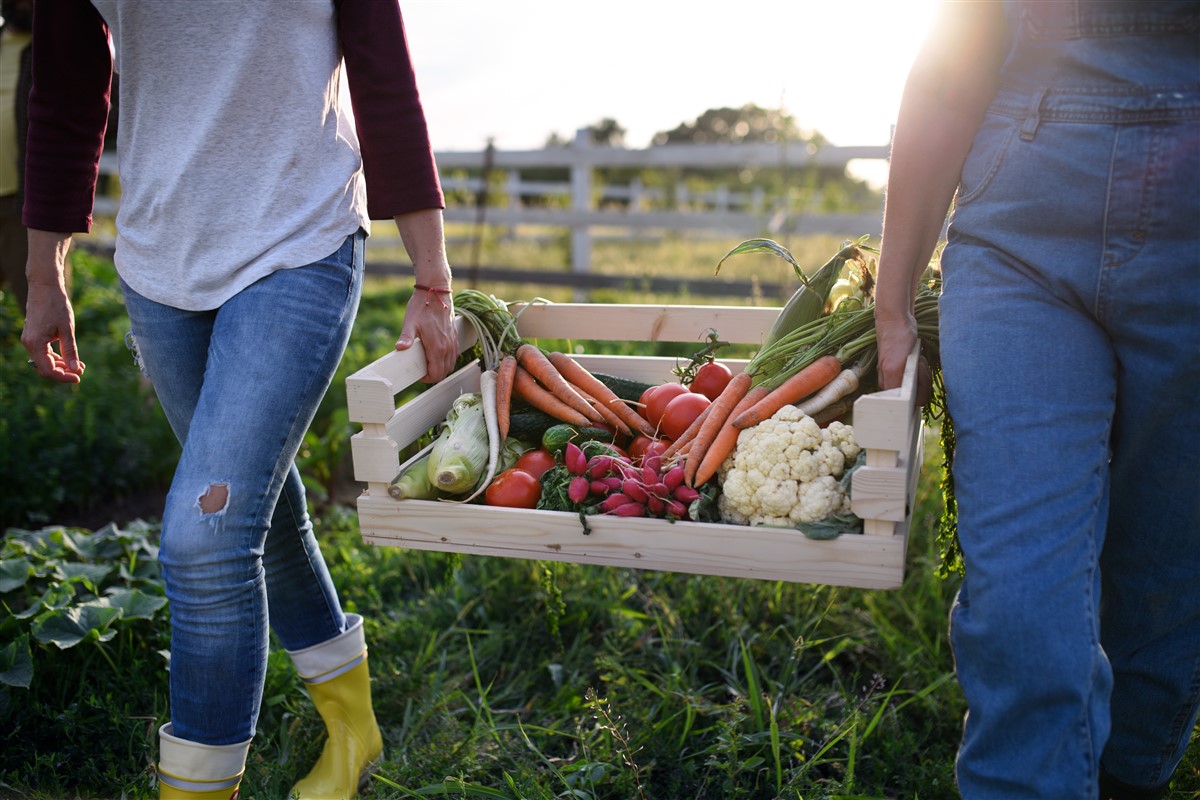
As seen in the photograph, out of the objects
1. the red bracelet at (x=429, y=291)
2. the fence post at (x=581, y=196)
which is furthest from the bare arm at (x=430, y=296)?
the fence post at (x=581, y=196)

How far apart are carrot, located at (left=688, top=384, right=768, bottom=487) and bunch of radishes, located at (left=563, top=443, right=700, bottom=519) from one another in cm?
4

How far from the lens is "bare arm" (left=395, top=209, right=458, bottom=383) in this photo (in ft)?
6.11

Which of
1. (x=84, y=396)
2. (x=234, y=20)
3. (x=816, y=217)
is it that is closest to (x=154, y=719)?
(x=234, y=20)

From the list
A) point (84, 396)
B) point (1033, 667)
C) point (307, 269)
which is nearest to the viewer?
point (1033, 667)

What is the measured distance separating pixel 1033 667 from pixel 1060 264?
0.58 metres

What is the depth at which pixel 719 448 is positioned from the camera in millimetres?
1903

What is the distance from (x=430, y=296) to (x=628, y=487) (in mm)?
563

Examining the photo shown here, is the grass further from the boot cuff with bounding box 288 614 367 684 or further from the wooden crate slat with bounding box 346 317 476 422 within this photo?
the wooden crate slat with bounding box 346 317 476 422

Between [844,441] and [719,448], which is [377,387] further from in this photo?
[844,441]

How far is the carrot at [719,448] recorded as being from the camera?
1.89 metres

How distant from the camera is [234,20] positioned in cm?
167

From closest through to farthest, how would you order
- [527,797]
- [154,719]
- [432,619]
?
[527,797] < [154,719] < [432,619]

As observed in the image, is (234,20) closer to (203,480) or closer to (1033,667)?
(203,480)

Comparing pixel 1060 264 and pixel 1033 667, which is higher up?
pixel 1060 264
